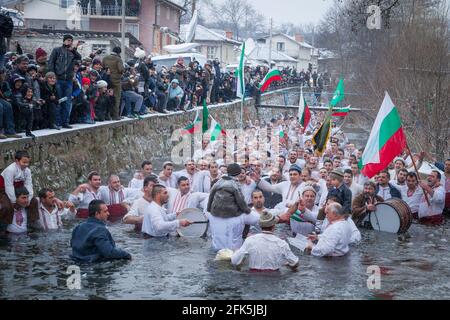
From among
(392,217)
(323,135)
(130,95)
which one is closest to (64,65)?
(130,95)

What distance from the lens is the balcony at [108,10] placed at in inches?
2256

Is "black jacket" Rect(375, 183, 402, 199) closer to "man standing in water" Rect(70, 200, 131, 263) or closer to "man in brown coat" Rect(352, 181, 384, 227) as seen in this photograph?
"man in brown coat" Rect(352, 181, 384, 227)

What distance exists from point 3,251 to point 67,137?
6716 mm

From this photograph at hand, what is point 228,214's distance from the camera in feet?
41.7

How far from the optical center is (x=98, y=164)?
2153 centimetres

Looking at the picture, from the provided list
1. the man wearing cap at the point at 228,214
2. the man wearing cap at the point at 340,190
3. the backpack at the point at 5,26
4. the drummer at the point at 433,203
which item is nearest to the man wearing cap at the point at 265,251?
the man wearing cap at the point at 228,214

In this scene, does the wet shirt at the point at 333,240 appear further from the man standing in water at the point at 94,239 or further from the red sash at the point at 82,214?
the red sash at the point at 82,214

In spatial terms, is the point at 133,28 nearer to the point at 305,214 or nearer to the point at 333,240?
the point at 305,214

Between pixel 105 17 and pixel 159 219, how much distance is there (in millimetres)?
45721

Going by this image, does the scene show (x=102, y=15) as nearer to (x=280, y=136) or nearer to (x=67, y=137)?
(x=280, y=136)

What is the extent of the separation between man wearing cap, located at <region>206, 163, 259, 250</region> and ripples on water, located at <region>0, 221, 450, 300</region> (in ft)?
1.39

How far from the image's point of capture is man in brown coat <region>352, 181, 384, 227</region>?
15758 millimetres

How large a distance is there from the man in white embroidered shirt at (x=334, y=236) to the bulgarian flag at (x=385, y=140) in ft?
7.78
